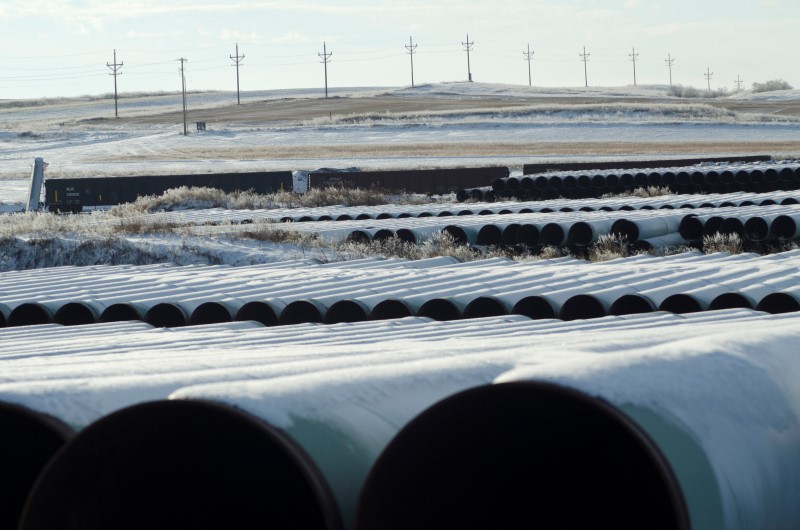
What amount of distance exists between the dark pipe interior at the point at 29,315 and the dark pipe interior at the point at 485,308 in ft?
15.6

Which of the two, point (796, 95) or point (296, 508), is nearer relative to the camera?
point (296, 508)

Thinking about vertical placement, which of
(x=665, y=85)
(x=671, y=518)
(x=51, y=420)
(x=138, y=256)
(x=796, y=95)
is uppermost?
(x=665, y=85)

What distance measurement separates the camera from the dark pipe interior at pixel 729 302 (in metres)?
11.1

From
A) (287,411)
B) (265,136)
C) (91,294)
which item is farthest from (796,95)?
(287,411)

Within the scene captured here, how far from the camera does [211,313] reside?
12.5m

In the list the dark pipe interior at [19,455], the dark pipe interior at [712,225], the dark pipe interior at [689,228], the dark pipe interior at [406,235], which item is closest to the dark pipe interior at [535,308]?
the dark pipe interior at [19,455]

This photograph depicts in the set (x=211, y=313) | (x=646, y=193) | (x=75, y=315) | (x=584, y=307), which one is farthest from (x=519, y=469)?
(x=646, y=193)

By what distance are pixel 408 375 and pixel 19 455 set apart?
1627 mm

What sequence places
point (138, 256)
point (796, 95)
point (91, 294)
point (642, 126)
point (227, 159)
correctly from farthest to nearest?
point (796, 95), point (642, 126), point (227, 159), point (138, 256), point (91, 294)

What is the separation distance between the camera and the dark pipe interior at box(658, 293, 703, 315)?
11.3 meters

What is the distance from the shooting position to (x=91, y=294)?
45.0 feet

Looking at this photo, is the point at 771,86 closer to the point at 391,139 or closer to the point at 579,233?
the point at 391,139

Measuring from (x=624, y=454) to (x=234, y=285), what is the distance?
1020cm

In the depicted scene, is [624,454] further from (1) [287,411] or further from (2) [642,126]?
(2) [642,126]
